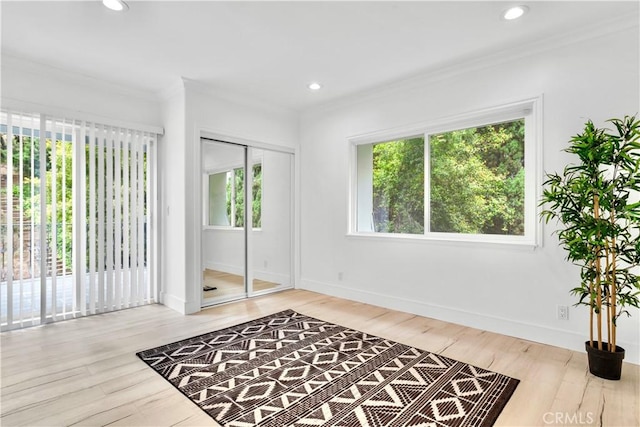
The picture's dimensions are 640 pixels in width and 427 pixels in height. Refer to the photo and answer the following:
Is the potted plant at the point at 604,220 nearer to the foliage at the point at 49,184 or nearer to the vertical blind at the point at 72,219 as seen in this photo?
the vertical blind at the point at 72,219

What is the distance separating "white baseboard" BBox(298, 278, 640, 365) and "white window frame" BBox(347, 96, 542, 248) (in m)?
0.71

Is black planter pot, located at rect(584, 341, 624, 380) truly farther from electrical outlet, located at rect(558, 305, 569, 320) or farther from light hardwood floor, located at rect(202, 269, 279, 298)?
light hardwood floor, located at rect(202, 269, 279, 298)

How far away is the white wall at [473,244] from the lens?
2684mm

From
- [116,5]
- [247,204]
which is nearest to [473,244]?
[247,204]

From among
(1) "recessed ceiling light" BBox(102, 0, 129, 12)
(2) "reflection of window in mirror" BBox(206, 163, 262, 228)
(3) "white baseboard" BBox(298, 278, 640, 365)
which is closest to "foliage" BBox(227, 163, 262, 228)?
(2) "reflection of window in mirror" BBox(206, 163, 262, 228)

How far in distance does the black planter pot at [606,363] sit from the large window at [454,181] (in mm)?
→ 1037

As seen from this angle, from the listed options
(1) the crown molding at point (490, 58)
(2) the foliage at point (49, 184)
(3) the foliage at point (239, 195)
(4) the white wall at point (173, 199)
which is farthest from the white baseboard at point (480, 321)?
(2) the foliage at point (49, 184)

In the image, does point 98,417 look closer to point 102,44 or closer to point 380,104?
point 102,44

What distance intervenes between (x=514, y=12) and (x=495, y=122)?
105cm

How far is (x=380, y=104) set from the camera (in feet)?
13.3

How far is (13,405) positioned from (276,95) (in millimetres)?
3693

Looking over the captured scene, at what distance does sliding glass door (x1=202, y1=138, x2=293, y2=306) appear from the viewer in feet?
13.5

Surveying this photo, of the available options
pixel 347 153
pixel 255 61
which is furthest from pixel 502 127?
pixel 255 61

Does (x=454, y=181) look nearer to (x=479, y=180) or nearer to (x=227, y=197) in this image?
(x=479, y=180)
